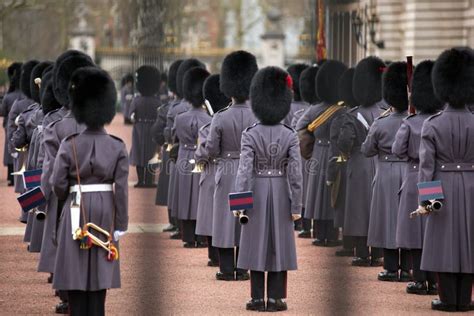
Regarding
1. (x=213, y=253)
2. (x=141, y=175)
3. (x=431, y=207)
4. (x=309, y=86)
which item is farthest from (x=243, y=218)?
(x=141, y=175)

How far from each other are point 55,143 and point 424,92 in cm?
248

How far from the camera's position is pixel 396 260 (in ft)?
30.1

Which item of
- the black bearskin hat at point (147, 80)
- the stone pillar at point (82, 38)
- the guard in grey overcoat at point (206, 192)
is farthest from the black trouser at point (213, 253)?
the stone pillar at point (82, 38)

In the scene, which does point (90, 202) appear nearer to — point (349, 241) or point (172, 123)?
point (349, 241)

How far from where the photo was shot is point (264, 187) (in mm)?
7777

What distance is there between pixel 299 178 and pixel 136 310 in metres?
1.18

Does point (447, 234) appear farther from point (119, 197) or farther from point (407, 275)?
point (119, 197)

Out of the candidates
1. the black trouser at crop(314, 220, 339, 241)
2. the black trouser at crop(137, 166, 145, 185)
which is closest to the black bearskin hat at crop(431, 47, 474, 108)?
the black trouser at crop(314, 220, 339, 241)

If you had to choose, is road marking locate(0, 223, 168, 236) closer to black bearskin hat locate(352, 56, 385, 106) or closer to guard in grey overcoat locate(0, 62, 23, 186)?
black bearskin hat locate(352, 56, 385, 106)

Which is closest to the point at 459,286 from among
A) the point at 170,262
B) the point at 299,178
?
the point at 299,178

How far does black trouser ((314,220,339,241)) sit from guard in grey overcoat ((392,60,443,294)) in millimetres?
2125

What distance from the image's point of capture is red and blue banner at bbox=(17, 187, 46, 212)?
700 centimetres

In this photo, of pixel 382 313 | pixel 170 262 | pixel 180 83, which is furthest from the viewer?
pixel 180 83

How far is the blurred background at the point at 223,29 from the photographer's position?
19.6ft
